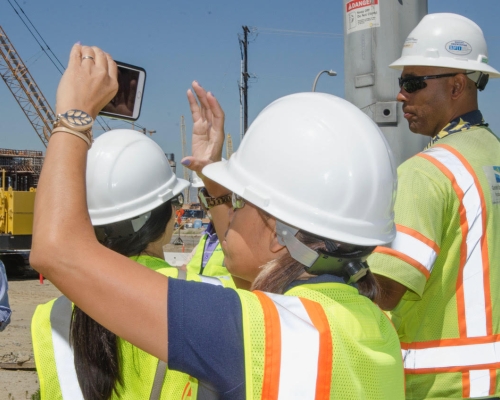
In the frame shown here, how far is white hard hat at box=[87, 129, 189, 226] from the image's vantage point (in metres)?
2.63

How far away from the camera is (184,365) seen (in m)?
1.37

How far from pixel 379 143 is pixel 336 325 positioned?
523 mm

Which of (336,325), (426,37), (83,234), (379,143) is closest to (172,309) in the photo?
(83,234)

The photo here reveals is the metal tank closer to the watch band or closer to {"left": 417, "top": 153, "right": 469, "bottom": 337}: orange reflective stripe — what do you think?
{"left": 417, "top": 153, "right": 469, "bottom": 337}: orange reflective stripe

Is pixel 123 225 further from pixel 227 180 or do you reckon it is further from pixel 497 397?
pixel 497 397

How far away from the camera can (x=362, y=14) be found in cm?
351

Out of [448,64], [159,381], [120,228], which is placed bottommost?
[159,381]

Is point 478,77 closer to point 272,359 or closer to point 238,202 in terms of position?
point 238,202

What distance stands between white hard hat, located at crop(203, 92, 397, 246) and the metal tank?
6.18ft

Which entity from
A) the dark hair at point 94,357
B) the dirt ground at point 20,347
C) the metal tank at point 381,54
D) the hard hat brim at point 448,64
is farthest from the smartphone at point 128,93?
the dirt ground at point 20,347

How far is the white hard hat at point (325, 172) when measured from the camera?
64.9 inches

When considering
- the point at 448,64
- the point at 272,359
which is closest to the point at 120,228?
the point at 272,359

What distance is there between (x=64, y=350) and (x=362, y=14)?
95.0 inches

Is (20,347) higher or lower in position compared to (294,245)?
lower
